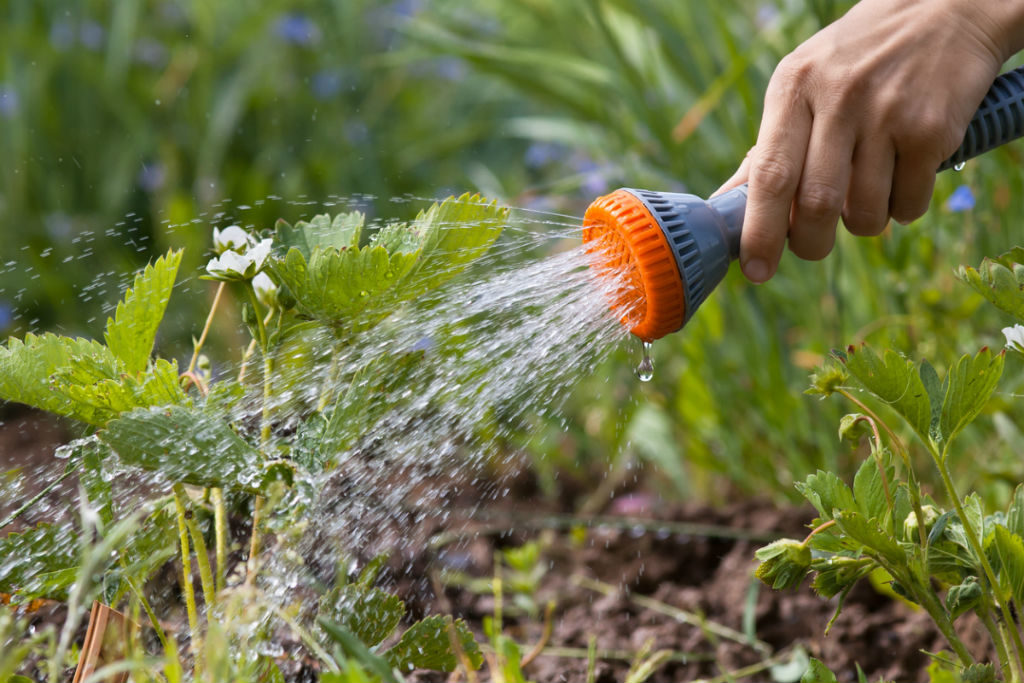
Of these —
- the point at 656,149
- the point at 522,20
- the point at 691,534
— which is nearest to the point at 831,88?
the point at 691,534

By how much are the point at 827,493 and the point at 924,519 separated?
0.33ft

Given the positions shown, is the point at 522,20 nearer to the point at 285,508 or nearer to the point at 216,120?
the point at 216,120

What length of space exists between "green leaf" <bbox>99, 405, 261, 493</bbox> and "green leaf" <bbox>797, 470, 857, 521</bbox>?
0.54 meters

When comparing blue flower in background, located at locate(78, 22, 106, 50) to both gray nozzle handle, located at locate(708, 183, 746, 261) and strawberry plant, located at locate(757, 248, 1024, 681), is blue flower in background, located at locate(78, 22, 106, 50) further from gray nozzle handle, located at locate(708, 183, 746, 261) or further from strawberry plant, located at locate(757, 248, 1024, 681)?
strawberry plant, located at locate(757, 248, 1024, 681)

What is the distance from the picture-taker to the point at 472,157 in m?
3.89

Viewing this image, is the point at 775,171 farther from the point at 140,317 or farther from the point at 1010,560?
the point at 140,317

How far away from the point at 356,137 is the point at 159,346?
3.74 ft

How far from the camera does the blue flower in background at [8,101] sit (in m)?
2.86

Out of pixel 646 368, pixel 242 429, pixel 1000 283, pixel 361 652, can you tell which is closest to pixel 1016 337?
pixel 1000 283

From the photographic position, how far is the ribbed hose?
Answer: 1.17 meters

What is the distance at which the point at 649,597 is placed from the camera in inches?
70.9

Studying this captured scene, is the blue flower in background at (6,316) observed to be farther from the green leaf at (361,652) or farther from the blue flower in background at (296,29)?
the green leaf at (361,652)

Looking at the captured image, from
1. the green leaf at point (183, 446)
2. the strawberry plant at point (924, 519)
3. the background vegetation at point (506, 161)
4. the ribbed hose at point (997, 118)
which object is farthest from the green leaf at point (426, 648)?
the background vegetation at point (506, 161)

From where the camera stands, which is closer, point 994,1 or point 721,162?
point 994,1
